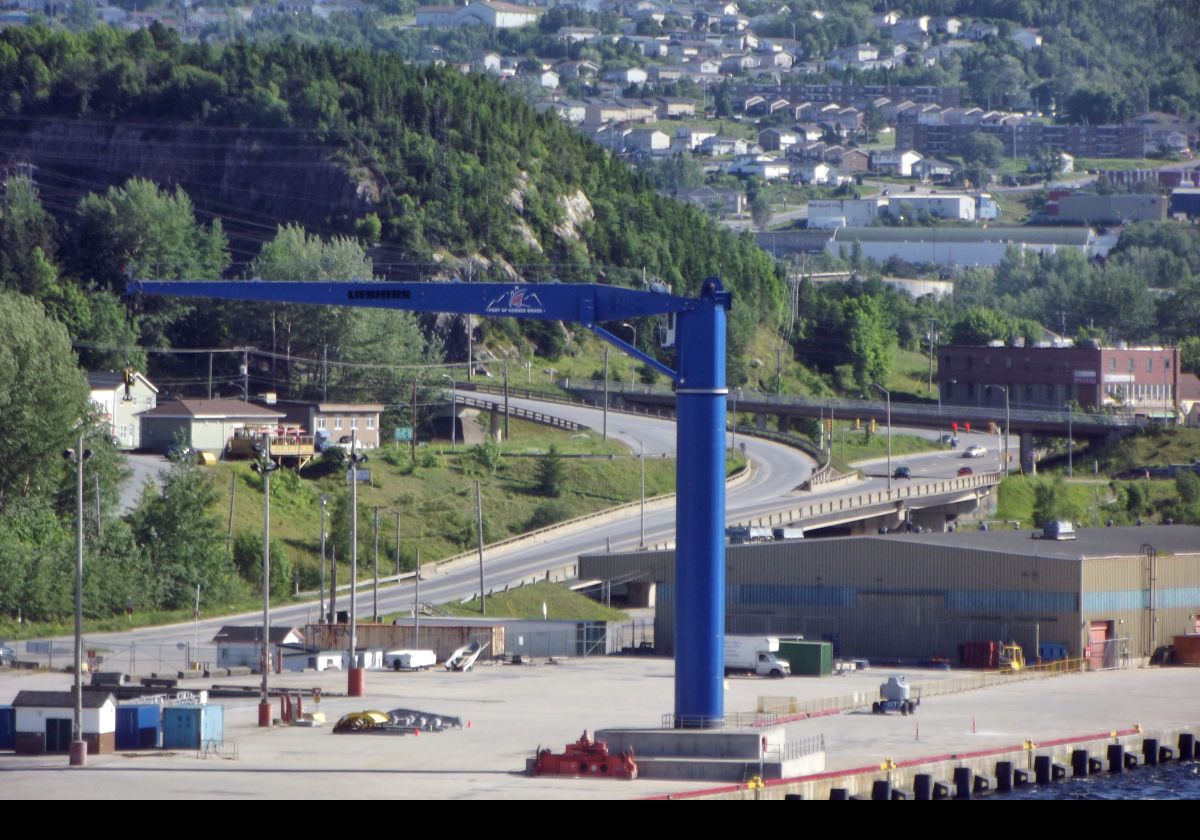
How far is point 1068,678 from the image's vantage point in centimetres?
5872

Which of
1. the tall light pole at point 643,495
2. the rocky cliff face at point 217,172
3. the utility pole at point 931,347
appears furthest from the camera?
the utility pole at point 931,347

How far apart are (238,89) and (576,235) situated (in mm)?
23335

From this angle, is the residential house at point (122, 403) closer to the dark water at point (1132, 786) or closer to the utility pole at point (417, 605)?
the utility pole at point (417, 605)

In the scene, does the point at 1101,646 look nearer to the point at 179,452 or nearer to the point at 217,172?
the point at 179,452

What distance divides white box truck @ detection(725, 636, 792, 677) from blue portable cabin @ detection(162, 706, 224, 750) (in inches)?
781

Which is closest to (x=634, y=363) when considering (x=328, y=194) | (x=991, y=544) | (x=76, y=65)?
(x=328, y=194)

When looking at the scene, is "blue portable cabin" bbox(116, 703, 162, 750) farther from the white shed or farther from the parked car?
the parked car

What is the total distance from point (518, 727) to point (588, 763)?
23.7 ft

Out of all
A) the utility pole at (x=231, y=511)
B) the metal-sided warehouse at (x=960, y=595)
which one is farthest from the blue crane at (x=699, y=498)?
the utility pole at (x=231, y=511)

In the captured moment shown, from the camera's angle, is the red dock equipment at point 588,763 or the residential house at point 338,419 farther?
the residential house at point 338,419

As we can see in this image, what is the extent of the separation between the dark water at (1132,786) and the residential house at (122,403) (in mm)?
54761

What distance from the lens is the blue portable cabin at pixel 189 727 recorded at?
139 feet

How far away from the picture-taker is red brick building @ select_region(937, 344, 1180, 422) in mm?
127812

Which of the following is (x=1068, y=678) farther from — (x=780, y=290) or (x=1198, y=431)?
(x=780, y=290)
